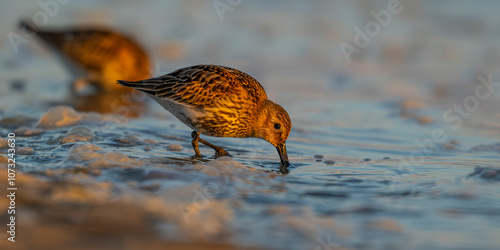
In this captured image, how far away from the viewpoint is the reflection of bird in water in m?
10.5

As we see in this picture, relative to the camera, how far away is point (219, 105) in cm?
661

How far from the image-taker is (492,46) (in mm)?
11000

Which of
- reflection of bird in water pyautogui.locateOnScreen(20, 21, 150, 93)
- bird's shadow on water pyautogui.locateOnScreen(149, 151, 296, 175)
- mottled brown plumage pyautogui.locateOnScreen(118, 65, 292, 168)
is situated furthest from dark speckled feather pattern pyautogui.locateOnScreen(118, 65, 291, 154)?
reflection of bird in water pyautogui.locateOnScreen(20, 21, 150, 93)

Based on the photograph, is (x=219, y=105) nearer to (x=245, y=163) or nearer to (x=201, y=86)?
(x=201, y=86)

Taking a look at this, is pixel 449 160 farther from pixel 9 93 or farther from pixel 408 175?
pixel 9 93

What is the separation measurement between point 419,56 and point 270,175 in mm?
6087

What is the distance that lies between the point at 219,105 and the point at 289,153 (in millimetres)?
951

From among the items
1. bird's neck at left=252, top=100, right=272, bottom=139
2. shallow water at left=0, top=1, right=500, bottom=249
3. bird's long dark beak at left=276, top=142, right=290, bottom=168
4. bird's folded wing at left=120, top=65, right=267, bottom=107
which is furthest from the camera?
bird's neck at left=252, top=100, right=272, bottom=139

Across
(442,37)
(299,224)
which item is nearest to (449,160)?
(299,224)

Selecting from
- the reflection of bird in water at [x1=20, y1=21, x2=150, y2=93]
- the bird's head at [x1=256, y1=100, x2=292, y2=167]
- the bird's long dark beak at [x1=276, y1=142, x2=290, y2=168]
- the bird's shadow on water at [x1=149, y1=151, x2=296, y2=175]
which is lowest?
the bird's shadow on water at [x1=149, y1=151, x2=296, y2=175]

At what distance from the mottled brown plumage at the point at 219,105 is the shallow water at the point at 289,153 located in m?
0.29

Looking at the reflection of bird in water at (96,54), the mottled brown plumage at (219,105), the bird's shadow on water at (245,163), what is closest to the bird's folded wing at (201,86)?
the mottled brown plumage at (219,105)

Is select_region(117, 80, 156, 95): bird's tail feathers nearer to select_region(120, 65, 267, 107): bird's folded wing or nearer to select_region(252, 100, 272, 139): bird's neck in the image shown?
select_region(120, 65, 267, 107): bird's folded wing

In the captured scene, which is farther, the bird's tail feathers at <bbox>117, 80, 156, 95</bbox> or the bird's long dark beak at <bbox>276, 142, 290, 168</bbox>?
the bird's tail feathers at <bbox>117, 80, 156, 95</bbox>
